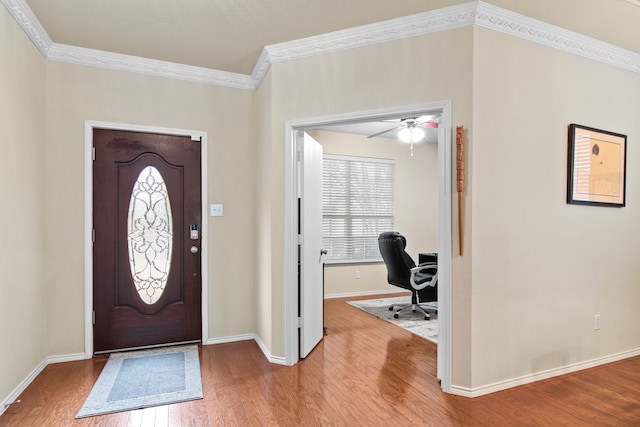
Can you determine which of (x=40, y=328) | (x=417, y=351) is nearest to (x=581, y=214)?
(x=417, y=351)

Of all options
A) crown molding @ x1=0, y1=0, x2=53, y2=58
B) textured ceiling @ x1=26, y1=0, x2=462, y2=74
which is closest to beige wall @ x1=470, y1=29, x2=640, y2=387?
textured ceiling @ x1=26, y1=0, x2=462, y2=74

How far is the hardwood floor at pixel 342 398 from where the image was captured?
217 centimetres

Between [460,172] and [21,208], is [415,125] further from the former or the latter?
[21,208]

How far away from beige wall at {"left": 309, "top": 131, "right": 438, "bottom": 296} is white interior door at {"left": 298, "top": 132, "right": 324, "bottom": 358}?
6.83ft

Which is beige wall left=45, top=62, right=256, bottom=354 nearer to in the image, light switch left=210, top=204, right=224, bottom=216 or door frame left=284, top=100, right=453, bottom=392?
light switch left=210, top=204, right=224, bottom=216

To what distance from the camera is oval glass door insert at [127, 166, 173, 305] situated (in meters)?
3.25

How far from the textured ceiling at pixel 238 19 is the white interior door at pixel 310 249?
0.90m

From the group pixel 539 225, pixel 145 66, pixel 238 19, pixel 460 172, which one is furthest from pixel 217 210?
pixel 539 225

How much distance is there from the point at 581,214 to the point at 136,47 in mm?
3931

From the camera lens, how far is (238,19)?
257 cm

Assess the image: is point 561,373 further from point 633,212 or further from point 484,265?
point 633,212

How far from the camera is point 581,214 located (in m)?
2.88

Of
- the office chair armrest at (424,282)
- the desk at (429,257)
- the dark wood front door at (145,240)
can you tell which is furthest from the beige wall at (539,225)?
the dark wood front door at (145,240)

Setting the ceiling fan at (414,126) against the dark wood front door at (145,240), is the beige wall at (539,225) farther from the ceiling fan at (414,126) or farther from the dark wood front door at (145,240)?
the dark wood front door at (145,240)
